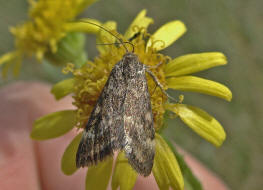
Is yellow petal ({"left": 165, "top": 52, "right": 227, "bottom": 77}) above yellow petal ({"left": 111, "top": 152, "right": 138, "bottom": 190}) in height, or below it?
above

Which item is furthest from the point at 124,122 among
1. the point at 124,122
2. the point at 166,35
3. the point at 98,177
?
the point at 166,35

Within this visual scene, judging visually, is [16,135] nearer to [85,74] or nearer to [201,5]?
[85,74]

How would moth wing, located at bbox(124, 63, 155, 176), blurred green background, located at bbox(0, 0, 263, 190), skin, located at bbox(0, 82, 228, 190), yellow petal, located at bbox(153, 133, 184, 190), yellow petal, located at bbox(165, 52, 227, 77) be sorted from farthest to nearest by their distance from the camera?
blurred green background, located at bbox(0, 0, 263, 190) < skin, located at bbox(0, 82, 228, 190) < yellow petal, located at bbox(165, 52, 227, 77) < yellow petal, located at bbox(153, 133, 184, 190) < moth wing, located at bbox(124, 63, 155, 176)

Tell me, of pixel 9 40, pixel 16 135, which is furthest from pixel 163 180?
pixel 9 40

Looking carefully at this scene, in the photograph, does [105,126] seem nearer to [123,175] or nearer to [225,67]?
[123,175]

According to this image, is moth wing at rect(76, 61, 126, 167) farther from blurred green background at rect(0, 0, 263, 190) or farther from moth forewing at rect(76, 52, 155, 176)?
blurred green background at rect(0, 0, 263, 190)

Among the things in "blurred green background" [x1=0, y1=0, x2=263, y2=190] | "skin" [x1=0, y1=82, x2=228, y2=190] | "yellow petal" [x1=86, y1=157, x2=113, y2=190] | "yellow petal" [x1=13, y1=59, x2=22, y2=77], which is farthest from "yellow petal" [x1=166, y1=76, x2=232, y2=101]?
"blurred green background" [x1=0, y1=0, x2=263, y2=190]
